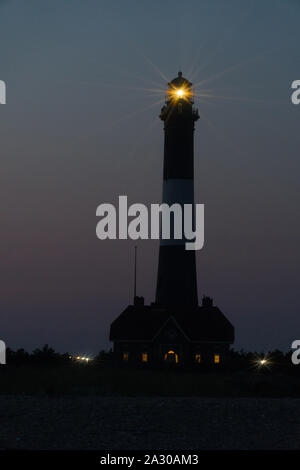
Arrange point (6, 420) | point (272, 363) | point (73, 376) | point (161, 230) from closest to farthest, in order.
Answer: point (6, 420)
point (73, 376)
point (272, 363)
point (161, 230)

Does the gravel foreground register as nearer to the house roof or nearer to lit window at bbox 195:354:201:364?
lit window at bbox 195:354:201:364

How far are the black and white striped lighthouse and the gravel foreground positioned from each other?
26.4 meters

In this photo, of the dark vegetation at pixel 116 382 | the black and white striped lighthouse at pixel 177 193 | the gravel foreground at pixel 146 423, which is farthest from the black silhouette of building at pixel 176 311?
the gravel foreground at pixel 146 423

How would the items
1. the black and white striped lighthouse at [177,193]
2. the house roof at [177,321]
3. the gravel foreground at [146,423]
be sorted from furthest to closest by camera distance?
1. the house roof at [177,321]
2. the black and white striped lighthouse at [177,193]
3. the gravel foreground at [146,423]

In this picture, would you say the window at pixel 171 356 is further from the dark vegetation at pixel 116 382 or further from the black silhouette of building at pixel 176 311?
the dark vegetation at pixel 116 382

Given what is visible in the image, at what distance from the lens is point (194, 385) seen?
1174 inches

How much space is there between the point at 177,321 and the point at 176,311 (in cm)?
70

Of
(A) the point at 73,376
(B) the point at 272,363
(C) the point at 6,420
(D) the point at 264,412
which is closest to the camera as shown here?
(C) the point at 6,420

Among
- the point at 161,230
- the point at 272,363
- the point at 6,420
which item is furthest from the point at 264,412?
the point at 161,230

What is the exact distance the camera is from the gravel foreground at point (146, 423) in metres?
18.1

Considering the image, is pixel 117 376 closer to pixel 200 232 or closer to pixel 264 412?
pixel 264 412

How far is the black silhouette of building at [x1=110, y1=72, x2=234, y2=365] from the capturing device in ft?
166

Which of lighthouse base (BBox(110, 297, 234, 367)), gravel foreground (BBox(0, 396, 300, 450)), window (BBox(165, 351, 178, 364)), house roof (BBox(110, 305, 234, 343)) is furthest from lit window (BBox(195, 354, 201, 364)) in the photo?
gravel foreground (BBox(0, 396, 300, 450))
